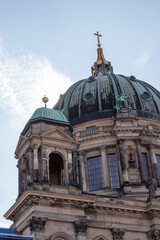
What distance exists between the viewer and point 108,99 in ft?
135

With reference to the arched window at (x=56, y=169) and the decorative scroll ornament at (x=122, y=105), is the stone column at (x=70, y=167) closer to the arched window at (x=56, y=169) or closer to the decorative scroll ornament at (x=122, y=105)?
the arched window at (x=56, y=169)

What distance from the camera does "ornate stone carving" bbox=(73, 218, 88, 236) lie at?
25562 millimetres

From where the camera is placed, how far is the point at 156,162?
123ft

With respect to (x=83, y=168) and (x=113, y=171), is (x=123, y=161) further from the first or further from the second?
(x=83, y=168)

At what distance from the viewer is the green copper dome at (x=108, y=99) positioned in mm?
40188

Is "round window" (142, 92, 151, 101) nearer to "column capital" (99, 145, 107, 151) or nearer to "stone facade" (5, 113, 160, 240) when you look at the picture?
"column capital" (99, 145, 107, 151)

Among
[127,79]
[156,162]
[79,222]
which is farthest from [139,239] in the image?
[127,79]

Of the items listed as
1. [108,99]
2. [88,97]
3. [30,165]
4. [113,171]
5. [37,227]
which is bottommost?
[37,227]

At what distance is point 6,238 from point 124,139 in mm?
16547

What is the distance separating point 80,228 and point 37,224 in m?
2.95

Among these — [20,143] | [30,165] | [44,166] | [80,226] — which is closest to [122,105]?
[20,143]

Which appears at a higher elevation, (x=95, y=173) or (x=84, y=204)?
(x=95, y=173)

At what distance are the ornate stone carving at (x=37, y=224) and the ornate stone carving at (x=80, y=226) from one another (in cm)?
221

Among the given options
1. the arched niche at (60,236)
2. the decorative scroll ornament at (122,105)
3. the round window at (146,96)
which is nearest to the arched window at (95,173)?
the decorative scroll ornament at (122,105)
